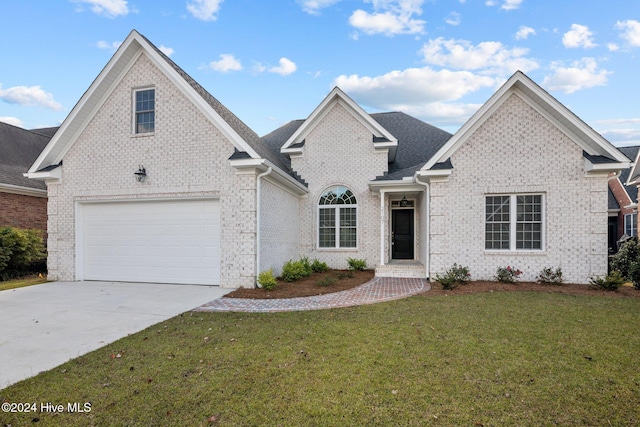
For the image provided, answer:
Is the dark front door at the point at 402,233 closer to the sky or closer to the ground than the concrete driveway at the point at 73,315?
closer to the sky

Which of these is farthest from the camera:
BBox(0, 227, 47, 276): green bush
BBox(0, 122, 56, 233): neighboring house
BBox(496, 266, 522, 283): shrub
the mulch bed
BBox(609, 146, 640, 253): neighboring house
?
BBox(609, 146, 640, 253): neighboring house

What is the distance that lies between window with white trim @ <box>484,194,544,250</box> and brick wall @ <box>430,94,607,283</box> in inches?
8.6

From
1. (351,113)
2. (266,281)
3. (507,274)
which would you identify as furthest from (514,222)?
(266,281)

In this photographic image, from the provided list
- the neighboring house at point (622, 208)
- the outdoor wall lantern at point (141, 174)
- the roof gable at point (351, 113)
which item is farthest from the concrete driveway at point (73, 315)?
the neighboring house at point (622, 208)

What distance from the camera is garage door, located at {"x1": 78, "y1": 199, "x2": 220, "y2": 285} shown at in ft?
31.8

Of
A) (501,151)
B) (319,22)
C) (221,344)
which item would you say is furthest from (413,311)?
(319,22)

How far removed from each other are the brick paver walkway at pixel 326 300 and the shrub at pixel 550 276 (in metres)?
3.47

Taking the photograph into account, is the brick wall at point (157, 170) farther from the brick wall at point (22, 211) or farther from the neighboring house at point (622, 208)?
the neighboring house at point (622, 208)

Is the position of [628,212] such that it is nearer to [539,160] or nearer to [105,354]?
[539,160]

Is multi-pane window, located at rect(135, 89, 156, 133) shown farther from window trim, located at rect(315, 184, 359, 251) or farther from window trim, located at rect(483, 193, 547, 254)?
window trim, located at rect(483, 193, 547, 254)

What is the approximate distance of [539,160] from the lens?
31.9 ft

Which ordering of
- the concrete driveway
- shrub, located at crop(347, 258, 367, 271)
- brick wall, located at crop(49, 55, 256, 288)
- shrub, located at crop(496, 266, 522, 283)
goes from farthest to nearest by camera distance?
shrub, located at crop(347, 258, 367, 271) → shrub, located at crop(496, 266, 522, 283) → brick wall, located at crop(49, 55, 256, 288) → the concrete driveway

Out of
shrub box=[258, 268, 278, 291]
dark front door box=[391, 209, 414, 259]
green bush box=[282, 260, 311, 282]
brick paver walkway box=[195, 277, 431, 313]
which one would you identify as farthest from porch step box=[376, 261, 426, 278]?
shrub box=[258, 268, 278, 291]

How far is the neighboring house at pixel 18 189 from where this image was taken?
1300cm
